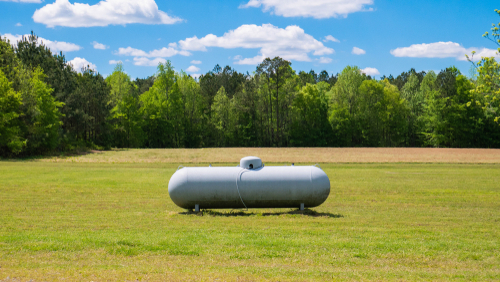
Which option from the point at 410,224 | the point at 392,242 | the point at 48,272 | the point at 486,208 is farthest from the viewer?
the point at 486,208

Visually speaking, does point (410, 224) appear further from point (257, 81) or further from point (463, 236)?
point (257, 81)

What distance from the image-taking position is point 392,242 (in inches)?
440

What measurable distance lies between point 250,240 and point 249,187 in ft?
13.5

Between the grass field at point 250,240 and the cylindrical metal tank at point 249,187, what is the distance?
0.60 metres

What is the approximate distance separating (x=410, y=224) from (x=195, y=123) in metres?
85.6

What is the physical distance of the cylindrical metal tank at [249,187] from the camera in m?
15.3

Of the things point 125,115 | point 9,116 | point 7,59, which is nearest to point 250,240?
point 9,116

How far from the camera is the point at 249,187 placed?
1527 centimetres

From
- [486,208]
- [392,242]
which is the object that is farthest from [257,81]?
[392,242]

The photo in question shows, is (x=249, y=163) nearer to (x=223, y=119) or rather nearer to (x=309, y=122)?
(x=309, y=122)

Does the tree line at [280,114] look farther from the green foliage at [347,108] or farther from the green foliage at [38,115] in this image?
the green foliage at [38,115]

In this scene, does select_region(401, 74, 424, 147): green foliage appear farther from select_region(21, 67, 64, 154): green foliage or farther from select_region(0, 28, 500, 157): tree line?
select_region(21, 67, 64, 154): green foliage

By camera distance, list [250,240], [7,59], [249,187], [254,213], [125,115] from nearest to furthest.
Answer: [250,240], [249,187], [254,213], [7,59], [125,115]

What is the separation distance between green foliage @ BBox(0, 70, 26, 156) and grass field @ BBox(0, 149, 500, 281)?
40606 millimetres
